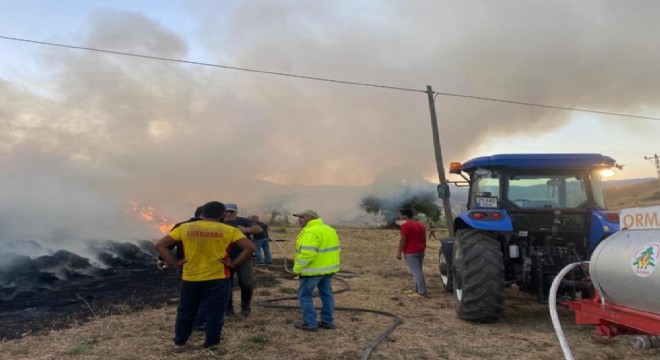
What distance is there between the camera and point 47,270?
1054 cm

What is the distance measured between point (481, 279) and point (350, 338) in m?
1.93

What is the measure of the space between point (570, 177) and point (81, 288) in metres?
9.02

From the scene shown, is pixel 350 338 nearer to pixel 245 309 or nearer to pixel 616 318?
pixel 245 309

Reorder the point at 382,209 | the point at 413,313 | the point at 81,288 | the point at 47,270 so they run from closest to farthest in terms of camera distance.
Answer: the point at 413,313
the point at 81,288
the point at 47,270
the point at 382,209

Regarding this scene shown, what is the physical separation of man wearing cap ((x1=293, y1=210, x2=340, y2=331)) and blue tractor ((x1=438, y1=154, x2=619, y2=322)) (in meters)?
1.84

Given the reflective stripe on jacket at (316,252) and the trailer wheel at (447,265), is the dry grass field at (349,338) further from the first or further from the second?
the reflective stripe on jacket at (316,252)

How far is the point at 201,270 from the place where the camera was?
18.6 feet

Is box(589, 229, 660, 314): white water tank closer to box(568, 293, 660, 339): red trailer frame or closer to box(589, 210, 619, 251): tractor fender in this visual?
box(568, 293, 660, 339): red trailer frame

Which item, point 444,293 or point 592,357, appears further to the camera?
point 444,293

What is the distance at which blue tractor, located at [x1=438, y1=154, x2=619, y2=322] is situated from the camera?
6.77 m

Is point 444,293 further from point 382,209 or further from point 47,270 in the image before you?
point 382,209

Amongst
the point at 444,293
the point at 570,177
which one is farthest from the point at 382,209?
the point at 570,177

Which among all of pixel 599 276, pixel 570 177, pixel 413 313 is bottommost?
pixel 413 313

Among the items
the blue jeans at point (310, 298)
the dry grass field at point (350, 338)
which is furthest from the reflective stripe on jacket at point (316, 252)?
the dry grass field at point (350, 338)
